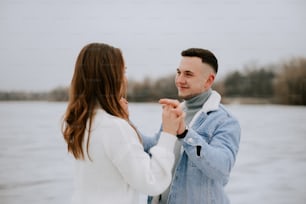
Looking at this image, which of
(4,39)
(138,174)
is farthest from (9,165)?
(138,174)

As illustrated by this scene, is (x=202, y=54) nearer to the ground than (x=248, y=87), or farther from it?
farther from it

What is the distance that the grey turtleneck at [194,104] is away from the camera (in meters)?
1.26

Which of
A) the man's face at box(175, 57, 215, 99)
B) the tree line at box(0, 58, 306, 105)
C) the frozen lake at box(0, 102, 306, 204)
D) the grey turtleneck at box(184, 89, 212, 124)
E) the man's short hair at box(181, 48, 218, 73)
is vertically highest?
the man's short hair at box(181, 48, 218, 73)

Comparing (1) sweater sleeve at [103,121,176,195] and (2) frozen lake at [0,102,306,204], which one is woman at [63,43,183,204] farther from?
(2) frozen lake at [0,102,306,204]

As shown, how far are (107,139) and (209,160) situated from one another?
0.29 metres

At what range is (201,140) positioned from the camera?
1053 mm

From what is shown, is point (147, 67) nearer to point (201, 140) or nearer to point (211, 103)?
point (211, 103)

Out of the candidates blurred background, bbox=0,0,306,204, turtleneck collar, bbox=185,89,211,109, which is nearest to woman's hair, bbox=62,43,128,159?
turtleneck collar, bbox=185,89,211,109

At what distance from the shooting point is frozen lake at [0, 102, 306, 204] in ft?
9.02

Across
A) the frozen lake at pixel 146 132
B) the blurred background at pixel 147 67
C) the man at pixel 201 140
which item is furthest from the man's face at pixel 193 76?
the frozen lake at pixel 146 132

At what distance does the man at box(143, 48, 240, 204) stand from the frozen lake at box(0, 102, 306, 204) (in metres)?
1.26

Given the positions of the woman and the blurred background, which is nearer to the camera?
the woman

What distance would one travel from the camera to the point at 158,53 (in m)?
2.48

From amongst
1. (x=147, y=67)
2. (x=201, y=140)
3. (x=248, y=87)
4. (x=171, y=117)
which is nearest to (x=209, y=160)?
(x=201, y=140)
